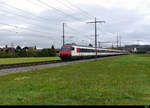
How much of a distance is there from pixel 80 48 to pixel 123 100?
32911 mm

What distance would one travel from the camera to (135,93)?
7.20 metres

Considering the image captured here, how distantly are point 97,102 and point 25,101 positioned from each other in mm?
2274

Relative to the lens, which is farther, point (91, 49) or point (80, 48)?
point (91, 49)

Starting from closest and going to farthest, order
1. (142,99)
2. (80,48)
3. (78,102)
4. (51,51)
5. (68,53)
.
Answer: (78,102) < (142,99) < (68,53) < (80,48) < (51,51)

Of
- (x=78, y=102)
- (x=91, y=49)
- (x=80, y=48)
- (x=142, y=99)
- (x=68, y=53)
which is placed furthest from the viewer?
(x=91, y=49)

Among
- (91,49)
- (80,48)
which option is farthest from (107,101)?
(91,49)

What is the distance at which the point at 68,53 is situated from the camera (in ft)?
114

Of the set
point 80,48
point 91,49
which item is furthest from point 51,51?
point 80,48

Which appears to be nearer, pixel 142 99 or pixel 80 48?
pixel 142 99

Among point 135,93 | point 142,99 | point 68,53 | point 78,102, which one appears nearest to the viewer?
point 78,102

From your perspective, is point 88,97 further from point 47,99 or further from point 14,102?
point 14,102

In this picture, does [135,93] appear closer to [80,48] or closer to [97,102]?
[97,102]

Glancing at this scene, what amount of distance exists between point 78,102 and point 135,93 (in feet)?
8.45

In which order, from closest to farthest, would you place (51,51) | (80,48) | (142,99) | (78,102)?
(78,102) < (142,99) < (80,48) < (51,51)
